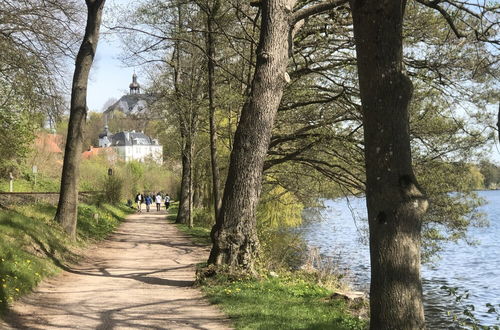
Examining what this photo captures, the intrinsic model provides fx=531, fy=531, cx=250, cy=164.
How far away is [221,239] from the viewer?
10.4 m

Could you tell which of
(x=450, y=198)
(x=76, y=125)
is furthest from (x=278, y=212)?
(x=76, y=125)

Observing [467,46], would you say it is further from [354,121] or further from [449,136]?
[354,121]

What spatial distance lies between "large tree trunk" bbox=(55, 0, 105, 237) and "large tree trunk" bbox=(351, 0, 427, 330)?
11.9m

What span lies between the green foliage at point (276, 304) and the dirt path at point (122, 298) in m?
0.29

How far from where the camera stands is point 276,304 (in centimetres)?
819

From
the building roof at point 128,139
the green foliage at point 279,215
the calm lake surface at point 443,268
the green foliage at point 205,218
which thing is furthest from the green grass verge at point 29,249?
the building roof at point 128,139

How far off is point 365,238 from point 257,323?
10262 mm

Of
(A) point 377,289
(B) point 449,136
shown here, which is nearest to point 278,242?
(B) point 449,136

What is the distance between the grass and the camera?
23.6 ft

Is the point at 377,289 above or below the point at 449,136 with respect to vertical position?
below

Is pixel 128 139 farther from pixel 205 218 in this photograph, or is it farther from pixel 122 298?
pixel 122 298

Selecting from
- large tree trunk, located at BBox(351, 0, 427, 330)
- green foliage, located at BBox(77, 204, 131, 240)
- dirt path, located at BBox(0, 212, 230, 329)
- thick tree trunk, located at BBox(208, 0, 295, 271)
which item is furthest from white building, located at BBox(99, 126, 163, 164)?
large tree trunk, located at BBox(351, 0, 427, 330)

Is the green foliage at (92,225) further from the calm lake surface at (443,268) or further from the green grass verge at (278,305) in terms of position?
the green grass verge at (278,305)

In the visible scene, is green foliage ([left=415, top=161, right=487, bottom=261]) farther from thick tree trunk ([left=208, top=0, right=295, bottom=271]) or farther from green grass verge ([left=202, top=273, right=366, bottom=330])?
thick tree trunk ([left=208, top=0, right=295, bottom=271])
